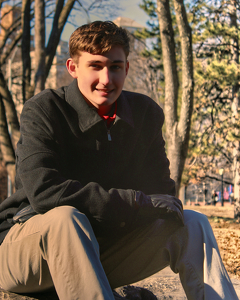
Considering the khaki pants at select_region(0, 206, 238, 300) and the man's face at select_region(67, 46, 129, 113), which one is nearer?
the khaki pants at select_region(0, 206, 238, 300)

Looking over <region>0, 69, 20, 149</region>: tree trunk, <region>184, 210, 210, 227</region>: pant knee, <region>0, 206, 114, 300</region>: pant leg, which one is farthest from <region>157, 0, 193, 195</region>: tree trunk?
<region>0, 206, 114, 300</region>: pant leg

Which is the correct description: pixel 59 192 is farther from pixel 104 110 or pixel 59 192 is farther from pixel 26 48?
pixel 26 48

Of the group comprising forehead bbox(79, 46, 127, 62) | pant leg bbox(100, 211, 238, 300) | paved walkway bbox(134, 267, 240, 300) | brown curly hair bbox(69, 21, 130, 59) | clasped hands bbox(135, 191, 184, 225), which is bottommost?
paved walkway bbox(134, 267, 240, 300)

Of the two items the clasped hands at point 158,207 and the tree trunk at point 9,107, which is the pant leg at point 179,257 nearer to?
the clasped hands at point 158,207

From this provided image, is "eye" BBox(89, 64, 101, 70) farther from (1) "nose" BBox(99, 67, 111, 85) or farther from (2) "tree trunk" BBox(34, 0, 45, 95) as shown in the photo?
(2) "tree trunk" BBox(34, 0, 45, 95)

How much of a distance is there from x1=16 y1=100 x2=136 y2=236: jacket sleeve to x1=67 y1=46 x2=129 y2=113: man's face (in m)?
0.40

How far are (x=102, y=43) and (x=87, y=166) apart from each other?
690mm

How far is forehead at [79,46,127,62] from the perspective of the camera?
215 cm

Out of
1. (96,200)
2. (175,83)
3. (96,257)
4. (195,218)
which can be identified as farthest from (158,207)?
(175,83)

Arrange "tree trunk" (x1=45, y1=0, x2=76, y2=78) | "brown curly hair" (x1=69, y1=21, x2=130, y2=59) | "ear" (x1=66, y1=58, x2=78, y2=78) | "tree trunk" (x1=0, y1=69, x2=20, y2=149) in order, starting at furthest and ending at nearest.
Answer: "tree trunk" (x1=0, y1=69, x2=20, y2=149)
"tree trunk" (x1=45, y1=0, x2=76, y2=78)
"ear" (x1=66, y1=58, x2=78, y2=78)
"brown curly hair" (x1=69, y1=21, x2=130, y2=59)

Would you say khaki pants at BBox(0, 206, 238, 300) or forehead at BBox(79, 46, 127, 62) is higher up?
forehead at BBox(79, 46, 127, 62)

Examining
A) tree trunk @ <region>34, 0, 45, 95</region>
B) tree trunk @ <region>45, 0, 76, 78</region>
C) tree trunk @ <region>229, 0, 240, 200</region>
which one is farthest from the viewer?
tree trunk @ <region>229, 0, 240, 200</region>

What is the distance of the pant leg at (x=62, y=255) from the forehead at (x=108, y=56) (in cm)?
88

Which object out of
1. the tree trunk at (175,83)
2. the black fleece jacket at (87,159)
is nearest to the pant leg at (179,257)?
the black fleece jacket at (87,159)
